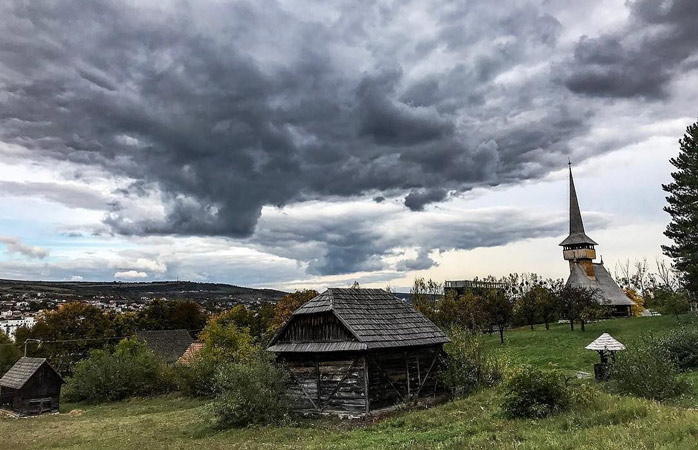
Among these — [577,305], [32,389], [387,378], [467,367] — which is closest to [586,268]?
[577,305]

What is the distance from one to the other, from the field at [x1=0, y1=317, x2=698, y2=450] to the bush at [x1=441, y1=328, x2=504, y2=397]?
1.55 m

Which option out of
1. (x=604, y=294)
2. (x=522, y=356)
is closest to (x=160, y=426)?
(x=522, y=356)

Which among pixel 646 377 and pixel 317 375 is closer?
pixel 646 377

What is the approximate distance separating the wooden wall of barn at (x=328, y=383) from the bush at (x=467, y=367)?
5624mm

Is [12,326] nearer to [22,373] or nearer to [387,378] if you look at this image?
[22,373]

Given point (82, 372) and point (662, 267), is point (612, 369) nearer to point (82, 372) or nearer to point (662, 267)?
point (82, 372)

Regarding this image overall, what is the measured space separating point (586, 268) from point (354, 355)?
5216 centimetres

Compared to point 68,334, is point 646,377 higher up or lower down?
higher up

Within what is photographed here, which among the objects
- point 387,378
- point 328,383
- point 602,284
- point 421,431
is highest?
point 602,284

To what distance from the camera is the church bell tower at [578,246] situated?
212ft

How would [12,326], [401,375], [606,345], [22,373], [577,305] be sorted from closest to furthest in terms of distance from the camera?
[606,345] < [401,375] < [22,373] < [577,305] < [12,326]

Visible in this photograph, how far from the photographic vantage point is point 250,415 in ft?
66.7

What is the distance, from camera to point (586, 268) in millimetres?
64125

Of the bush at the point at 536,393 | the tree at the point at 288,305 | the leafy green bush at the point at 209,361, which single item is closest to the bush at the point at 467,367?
the bush at the point at 536,393
